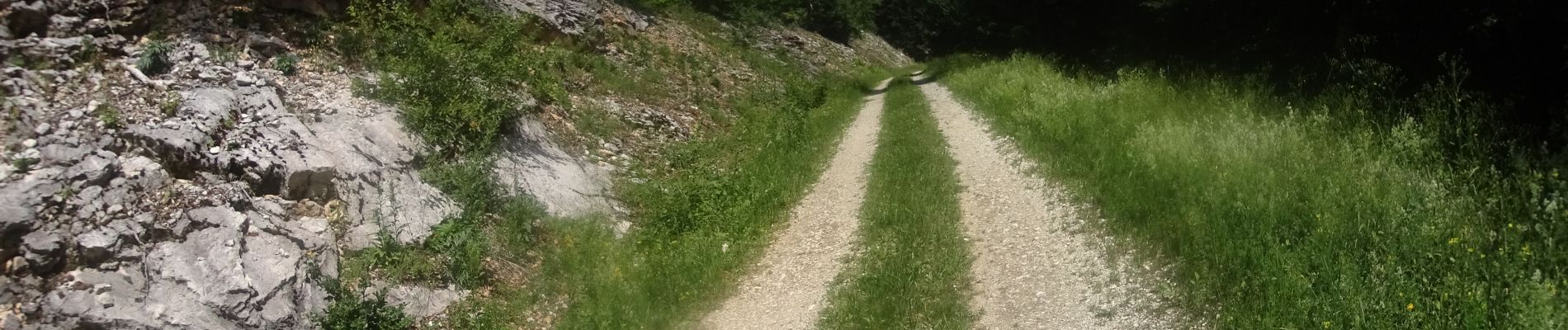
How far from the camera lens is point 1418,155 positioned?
18.8 ft

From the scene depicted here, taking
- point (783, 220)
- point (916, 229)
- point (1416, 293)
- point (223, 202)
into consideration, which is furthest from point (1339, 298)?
point (223, 202)

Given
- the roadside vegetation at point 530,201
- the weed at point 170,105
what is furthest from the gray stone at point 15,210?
the roadside vegetation at point 530,201

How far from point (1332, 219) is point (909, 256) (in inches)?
117

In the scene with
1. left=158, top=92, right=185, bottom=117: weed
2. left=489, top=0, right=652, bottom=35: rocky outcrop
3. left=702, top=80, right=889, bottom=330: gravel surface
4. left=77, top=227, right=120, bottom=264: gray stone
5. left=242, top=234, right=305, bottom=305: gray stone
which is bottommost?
left=489, top=0, right=652, bottom=35: rocky outcrop

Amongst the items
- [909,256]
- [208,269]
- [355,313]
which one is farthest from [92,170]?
[909,256]

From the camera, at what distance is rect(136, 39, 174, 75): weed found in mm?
6639

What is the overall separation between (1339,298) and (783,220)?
5.77m

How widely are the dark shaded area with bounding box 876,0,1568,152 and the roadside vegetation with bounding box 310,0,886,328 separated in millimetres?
6310

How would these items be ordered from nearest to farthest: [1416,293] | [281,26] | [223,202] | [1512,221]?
[1416,293]
[1512,221]
[223,202]
[281,26]

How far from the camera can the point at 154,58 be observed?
6.77 m

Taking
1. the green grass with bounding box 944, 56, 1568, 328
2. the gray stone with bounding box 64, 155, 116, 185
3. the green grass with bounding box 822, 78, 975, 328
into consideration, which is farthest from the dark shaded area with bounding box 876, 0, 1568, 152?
the gray stone with bounding box 64, 155, 116, 185

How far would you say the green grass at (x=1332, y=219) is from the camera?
152 inches

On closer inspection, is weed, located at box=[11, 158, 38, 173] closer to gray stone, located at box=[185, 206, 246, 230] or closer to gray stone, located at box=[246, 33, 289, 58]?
gray stone, located at box=[185, 206, 246, 230]

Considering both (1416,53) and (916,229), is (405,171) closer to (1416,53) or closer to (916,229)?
(916,229)
